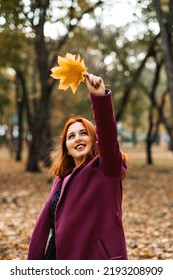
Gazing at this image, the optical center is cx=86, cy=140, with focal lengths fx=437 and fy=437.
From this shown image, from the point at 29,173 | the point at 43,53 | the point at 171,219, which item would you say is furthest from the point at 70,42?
the point at 171,219

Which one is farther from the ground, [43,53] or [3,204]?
[43,53]

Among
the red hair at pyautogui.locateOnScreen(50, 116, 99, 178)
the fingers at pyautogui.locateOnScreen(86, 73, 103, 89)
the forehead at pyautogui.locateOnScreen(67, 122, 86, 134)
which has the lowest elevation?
the red hair at pyautogui.locateOnScreen(50, 116, 99, 178)

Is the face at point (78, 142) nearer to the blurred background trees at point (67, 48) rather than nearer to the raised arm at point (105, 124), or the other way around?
the raised arm at point (105, 124)

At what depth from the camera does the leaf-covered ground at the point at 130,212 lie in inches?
246

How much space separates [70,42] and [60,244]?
50.2 feet

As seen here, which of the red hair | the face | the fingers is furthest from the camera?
the red hair

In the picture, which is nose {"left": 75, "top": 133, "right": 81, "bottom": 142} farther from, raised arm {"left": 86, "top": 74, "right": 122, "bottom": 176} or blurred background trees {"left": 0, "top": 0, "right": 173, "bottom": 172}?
blurred background trees {"left": 0, "top": 0, "right": 173, "bottom": 172}

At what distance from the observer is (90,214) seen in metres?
2.61

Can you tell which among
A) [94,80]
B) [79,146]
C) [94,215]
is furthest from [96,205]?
[94,80]

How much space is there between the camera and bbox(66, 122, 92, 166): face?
112 inches

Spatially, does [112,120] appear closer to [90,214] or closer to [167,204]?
[90,214]

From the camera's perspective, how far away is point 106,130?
247 cm

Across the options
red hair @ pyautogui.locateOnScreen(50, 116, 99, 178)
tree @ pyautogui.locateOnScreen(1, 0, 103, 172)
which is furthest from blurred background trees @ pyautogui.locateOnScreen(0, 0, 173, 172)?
red hair @ pyautogui.locateOnScreen(50, 116, 99, 178)

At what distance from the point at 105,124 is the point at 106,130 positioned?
0.03 m
